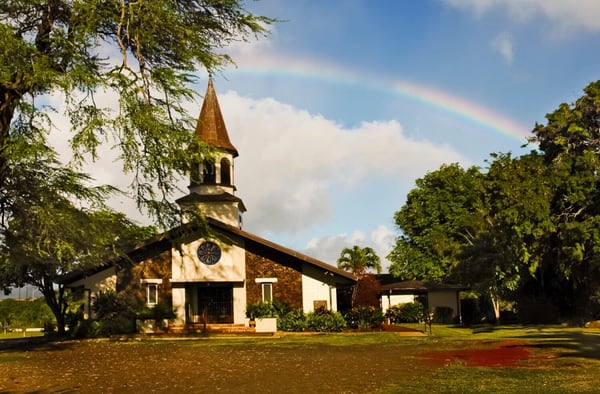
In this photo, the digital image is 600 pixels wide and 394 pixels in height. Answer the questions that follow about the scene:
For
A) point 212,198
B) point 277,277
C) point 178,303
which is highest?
point 212,198

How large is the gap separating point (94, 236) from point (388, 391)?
11.0 metres

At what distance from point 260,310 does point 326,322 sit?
3710 mm

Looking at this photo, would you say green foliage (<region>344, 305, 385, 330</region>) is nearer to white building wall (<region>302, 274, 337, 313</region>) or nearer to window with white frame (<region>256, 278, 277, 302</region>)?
white building wall (<region>302, 274, 337, 313</region>)

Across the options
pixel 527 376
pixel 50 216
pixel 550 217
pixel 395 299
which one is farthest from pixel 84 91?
pixel 395 299

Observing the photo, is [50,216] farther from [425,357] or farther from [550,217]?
[550,217]

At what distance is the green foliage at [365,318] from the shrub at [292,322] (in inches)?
97.2

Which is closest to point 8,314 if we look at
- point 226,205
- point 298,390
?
point 226,205

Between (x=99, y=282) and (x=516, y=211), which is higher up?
(x=516, y=211)

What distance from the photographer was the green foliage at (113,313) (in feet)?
102

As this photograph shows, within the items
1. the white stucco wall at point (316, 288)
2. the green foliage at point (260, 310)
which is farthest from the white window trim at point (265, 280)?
the white stucco wall at point (316, 288)

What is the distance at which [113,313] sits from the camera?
1238 inches

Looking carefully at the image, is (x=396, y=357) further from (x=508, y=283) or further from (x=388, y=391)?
(x=508, y=283)

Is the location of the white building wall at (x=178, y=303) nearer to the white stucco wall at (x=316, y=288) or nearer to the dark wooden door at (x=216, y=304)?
the dark wooden door at (x=216, y=304)

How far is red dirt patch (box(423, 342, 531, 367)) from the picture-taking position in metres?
16.6
